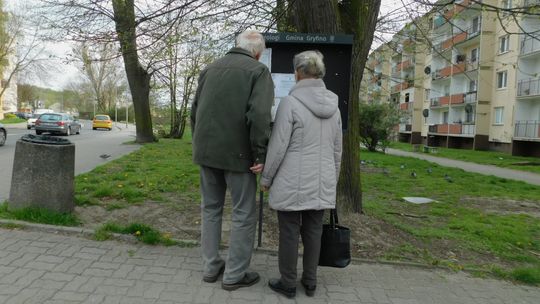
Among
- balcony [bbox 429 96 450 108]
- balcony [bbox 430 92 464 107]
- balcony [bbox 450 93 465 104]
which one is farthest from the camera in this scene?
balcony [bbox 429 96 450 108]

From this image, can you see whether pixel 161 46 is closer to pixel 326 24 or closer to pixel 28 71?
pixel 326 24

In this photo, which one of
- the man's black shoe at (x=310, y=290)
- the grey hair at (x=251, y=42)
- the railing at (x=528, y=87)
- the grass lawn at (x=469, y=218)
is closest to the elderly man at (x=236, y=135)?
the grey hair at (x=251, y=42)

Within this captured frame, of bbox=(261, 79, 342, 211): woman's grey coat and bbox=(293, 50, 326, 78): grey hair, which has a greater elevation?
bbox=(293, 50, 326, 78): grey hair

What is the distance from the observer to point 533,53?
2789 cm

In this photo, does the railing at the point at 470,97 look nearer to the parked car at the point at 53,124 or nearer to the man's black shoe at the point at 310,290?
the parked car at the point at 53,124

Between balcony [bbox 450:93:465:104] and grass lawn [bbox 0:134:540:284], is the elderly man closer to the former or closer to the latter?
grass lawn [bbox 0:134:540:284]

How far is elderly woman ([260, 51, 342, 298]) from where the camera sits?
3240 mm

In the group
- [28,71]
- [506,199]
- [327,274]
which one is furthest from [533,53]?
[28,71]

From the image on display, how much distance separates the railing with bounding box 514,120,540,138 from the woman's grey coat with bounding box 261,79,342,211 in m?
27.9

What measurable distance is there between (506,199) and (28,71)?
5696 centimetres

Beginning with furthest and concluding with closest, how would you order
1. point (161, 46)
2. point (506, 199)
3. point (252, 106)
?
point (506, 199) < point (161, 46) < point (252, 106)

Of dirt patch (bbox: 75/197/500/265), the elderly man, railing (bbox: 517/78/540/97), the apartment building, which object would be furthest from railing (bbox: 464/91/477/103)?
the elderly man

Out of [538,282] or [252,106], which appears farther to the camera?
[538,282]

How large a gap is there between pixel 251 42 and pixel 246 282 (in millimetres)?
2001
